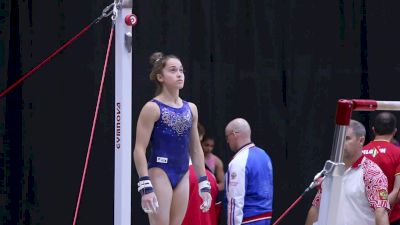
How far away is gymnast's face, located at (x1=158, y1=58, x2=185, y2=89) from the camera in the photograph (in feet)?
18.7

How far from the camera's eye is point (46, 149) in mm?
7414

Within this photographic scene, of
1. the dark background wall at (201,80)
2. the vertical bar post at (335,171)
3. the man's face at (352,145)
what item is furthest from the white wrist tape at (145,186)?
the dark background wall at (201,80)

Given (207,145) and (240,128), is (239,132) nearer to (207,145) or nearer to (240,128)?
(240,128)

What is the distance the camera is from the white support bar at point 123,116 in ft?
18.1

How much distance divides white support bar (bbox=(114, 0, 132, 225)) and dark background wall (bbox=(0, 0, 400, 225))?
6.46ft

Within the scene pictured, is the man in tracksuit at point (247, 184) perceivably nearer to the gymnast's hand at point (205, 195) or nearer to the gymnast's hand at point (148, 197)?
the gymnast's hand at point (205, 195)

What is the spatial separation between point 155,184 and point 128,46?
919 mm

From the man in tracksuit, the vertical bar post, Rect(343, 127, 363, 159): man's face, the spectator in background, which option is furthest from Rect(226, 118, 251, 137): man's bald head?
the vertical bar post

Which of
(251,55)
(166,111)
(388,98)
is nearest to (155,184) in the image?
(166,111)

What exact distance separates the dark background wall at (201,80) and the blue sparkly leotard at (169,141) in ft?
6.60

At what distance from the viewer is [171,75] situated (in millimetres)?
5715

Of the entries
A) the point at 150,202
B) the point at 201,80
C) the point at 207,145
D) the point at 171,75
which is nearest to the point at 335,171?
the point at 150,202

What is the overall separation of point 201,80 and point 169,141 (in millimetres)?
2404

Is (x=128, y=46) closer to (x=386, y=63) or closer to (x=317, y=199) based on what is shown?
(x=317, y=199)
